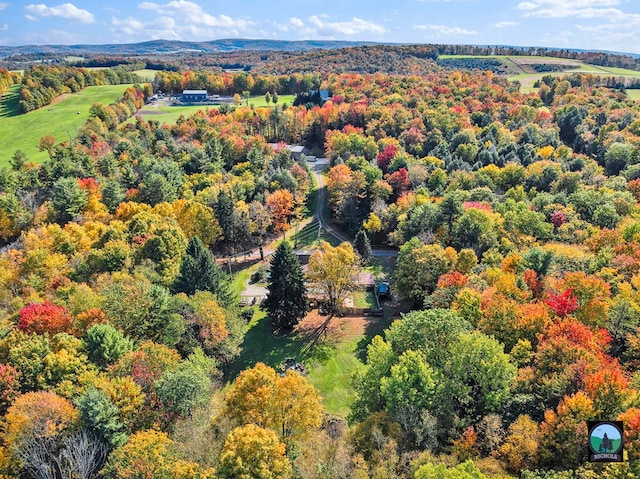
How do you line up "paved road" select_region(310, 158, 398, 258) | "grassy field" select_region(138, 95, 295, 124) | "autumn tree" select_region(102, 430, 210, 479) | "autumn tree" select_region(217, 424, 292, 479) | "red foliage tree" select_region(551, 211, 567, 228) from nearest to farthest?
"autumn tree" select_region(217, 424, 292, 479) → "autumn tree" select_region(102, 430, 210, 479) → "red foliage tree" select_region(551, 211, 567, 228) → "paved road" select_region(310, 158, 398, 258) → "grassy field" select_region(138, 95, 295, 124)

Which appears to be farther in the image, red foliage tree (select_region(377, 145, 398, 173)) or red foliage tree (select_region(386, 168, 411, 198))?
red foliage tree (select_region(377, 145, 398, 173))

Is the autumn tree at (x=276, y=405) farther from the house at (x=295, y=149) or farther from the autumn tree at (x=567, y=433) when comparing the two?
the house at (x=295, y=149)

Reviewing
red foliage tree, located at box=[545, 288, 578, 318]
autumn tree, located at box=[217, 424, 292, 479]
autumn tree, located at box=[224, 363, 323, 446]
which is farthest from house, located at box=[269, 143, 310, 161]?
autumn tree, located at box=[217, 424, 292, 479]

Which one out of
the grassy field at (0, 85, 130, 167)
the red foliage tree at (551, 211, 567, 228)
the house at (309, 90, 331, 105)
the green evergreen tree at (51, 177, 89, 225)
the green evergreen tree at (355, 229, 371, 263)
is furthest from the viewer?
the house at (309, 90, 331, 105)

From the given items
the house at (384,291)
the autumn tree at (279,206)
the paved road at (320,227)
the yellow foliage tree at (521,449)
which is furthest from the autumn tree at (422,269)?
the autumn tree at (279,206)

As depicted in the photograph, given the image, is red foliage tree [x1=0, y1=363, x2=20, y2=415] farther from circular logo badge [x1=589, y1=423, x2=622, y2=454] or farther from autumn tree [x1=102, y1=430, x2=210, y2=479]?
circular logo badge [x1=589, y1=423, x2=622, y2=454]
